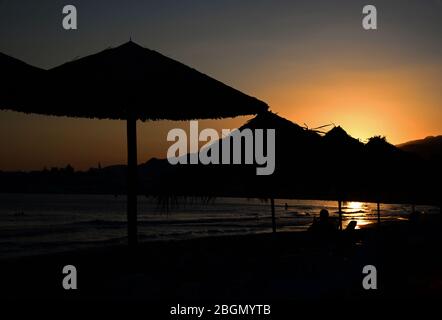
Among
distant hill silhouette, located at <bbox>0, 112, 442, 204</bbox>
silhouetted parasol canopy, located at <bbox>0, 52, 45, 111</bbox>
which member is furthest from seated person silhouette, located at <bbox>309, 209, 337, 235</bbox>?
silhouetted parasol canopy, located at <bbox>0, 52, 45, 111</bbox>

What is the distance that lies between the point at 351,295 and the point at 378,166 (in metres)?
3.93

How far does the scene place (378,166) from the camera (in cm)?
916

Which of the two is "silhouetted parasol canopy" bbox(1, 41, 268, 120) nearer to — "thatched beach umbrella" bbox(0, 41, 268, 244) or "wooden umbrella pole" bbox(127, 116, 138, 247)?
"thatched beach umbrella" bbox(0, 41, 268, 244)

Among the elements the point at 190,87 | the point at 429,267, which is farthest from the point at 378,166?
the point at 190,87

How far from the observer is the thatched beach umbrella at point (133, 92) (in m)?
5.46

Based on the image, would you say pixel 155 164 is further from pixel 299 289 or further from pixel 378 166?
pixel 378 166

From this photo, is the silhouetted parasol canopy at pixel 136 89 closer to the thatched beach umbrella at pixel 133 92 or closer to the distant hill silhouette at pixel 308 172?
the thatched beach umbrella at pixel 133 92

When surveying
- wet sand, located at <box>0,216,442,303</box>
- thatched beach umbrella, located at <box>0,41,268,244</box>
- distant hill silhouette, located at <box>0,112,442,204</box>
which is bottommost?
wet sand, located at <box>0,216,442,303</box>

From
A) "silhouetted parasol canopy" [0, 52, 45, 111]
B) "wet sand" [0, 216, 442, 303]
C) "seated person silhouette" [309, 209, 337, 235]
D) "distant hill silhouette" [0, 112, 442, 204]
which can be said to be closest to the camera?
"silhouetted parasol canopy" [0, 52, 45, 111]

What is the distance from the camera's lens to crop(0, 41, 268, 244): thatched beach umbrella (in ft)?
17.9

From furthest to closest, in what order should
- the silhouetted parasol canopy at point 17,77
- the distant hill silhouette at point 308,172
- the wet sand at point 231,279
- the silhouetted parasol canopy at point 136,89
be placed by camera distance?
the distant hill silhouette at point 308,172 < the wet sand at point 231,279 < the silhouetted parasol canopy at point 136,89 < the silhouetted parasol canopy at point 17,77

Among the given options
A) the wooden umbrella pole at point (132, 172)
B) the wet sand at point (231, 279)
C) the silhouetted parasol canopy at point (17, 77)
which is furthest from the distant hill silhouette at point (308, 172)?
the silhouetted parasol canopy at point (17, 77)
